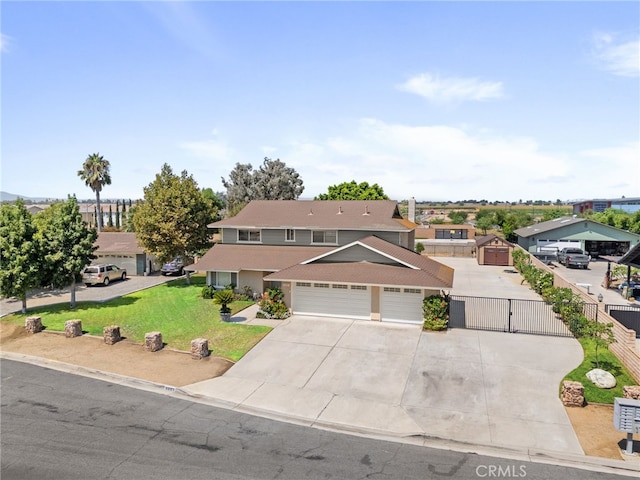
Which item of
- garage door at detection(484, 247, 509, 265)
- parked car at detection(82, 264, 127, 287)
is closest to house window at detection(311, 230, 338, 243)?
parked car at detection(82, 264, 127, 287)

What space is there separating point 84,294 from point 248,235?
13.5 m

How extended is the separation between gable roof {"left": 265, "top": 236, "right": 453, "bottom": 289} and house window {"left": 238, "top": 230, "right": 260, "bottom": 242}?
24.5ft

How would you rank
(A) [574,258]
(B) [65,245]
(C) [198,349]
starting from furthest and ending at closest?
(A) [574,258]
(B) [65,245]
(C) [198,349]

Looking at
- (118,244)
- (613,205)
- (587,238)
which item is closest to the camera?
(118,244)

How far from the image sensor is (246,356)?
20.3m

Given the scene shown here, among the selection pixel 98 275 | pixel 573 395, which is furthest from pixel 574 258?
pixel 98 275

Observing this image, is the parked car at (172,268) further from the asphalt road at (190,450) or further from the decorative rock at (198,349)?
the asphalt road at (190,450)

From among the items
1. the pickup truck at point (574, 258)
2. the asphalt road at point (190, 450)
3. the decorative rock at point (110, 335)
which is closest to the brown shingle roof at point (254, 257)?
the decorative rock at point (110, 335)

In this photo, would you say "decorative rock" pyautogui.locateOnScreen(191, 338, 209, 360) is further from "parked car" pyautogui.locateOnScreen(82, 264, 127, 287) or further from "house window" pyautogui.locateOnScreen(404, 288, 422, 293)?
"parked car" pyautogui.locateOnScreen(82, 264, 127, 287)

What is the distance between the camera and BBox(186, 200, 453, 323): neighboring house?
82.9ft

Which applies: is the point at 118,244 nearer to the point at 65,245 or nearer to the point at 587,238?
the point at 65,245

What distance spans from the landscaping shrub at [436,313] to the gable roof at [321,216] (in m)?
8.48

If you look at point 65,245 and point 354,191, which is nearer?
point 65,245

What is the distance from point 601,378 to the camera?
1664 cm
